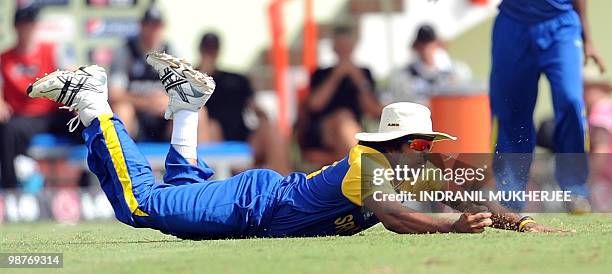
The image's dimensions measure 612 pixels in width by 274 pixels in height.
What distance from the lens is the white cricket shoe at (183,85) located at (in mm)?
8305

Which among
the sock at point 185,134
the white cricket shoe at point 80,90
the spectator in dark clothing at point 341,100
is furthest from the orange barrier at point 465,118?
the white cricket shoe at point 80,90

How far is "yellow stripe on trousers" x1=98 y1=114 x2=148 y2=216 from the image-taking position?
7711 millimetres

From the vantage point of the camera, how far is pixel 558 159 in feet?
31.4

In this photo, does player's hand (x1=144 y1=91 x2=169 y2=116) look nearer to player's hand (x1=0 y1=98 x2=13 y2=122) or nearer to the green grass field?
player's hand (x1=0 y1=98 x2=13 y2=122)

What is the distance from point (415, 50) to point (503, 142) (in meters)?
5.88

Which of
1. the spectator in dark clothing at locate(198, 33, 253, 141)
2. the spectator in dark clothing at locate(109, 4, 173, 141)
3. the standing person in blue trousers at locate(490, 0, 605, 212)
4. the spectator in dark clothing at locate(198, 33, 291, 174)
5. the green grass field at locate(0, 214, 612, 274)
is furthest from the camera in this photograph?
the spectator in dark clothing at locate(198, 33, 253, 141)

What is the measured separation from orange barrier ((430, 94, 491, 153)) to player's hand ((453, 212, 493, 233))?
6240mm

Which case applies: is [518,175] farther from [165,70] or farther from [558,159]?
[165,70]

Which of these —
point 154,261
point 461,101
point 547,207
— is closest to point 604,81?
point 461,101

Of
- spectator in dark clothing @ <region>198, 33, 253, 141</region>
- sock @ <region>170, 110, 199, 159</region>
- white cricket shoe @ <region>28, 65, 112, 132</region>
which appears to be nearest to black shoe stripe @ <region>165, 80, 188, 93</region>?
sock @ <region>170, 110, 199, 159</region>

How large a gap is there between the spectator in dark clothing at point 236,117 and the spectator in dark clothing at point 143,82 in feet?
1.61

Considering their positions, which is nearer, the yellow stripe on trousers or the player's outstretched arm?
the player's outstretched arm

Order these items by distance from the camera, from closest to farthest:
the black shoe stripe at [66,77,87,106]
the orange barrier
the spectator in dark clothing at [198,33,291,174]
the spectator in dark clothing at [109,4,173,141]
Answer: the black shoe stripe at [66,77,87,106] < the orange barrier < the spectator in dark clothing at [109,4,173,141] < the spectator in dark clothing at [198,33,291,174]

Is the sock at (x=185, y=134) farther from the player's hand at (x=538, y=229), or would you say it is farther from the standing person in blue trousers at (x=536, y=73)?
the standing person in blue trousers at (x=536, y=73)
